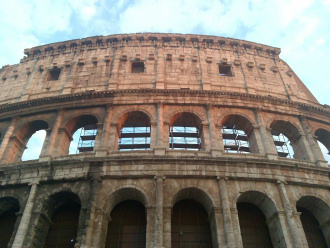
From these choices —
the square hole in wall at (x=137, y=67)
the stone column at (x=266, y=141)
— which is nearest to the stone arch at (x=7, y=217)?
the square hole in wall at (x=137, y=67)

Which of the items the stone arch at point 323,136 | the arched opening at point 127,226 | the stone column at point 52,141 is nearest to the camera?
the arched opening at point 127,226

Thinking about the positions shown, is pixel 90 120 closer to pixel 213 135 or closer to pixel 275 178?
pixel 213 135

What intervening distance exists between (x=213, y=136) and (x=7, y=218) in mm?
11518

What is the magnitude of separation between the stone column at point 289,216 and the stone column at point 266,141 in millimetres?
1781

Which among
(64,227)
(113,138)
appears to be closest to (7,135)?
(113,138)

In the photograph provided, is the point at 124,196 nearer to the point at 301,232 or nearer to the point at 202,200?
the point at 202,200

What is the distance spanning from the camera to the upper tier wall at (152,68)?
1948 cm

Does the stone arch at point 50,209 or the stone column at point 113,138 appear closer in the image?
the stone arch at point 50,209

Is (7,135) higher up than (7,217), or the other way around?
(7,135)

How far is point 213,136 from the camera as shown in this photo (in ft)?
52.1

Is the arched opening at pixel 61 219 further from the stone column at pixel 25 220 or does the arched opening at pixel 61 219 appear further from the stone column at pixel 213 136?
the stone column at pixel 213 136

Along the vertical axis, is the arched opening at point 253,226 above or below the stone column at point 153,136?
below

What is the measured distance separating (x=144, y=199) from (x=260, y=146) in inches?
281

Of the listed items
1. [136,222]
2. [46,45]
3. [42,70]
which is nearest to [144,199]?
[136,222]
